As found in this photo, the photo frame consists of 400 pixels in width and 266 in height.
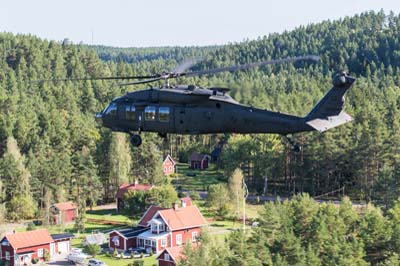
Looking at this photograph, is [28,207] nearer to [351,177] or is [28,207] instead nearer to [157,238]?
[157,238]

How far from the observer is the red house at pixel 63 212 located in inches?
2236

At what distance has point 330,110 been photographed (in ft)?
62.6

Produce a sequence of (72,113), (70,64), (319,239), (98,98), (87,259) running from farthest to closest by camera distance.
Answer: (70,64) < (98,98) < (72,113) < (87,259) < (319,239)

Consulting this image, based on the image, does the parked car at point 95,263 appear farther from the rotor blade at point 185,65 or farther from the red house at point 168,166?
the red house at point 168,166

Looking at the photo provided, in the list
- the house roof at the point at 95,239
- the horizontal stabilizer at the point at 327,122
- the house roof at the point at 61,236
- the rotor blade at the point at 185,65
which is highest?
the rotor blade at the point at 185,65

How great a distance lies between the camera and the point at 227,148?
69188 mm

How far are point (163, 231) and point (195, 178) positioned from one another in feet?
87.7

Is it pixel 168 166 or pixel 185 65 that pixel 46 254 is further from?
pixel 185 65

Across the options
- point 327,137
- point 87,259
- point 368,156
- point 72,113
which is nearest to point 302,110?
point 327,137

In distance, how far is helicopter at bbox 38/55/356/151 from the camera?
62.1ft

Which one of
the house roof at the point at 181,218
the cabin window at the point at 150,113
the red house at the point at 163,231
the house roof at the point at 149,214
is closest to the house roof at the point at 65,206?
the red house at the point at 163,231

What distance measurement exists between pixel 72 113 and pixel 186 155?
16241 mm

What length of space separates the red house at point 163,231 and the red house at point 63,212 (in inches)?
315

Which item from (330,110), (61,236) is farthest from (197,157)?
(330,110)
